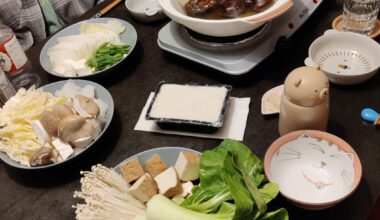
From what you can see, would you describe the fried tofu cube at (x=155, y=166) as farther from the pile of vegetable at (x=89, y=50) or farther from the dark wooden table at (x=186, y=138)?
the pile of vegetable at (x=89, y=50)

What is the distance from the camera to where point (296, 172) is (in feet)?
2.89

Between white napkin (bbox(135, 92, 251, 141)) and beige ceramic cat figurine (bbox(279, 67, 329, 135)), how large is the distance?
0.15 metres

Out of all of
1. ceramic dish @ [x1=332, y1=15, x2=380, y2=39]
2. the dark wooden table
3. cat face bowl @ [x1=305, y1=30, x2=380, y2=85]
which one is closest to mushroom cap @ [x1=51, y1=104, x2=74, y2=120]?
the dark wooden table

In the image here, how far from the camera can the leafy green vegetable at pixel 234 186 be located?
739 millimetres

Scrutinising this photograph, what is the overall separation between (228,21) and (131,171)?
471 millimetres

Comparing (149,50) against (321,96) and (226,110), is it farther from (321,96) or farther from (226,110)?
(321,96)

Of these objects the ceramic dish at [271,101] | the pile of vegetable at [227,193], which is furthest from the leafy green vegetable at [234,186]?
the ceramic dish at [271,101]

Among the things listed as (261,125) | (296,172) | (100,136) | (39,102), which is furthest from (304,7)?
(39,102)

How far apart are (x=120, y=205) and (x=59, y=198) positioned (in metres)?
0.22

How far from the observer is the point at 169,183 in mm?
893

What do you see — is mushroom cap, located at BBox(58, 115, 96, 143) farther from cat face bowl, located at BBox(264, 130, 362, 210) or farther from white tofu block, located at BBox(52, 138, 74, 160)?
cat face bowl, located at BBox(264, 130, 362, 210)

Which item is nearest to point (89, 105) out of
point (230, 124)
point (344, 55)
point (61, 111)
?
point (61, 111)

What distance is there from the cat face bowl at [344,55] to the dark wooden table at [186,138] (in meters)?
0.05

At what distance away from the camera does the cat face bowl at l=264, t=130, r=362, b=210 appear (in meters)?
0.82
